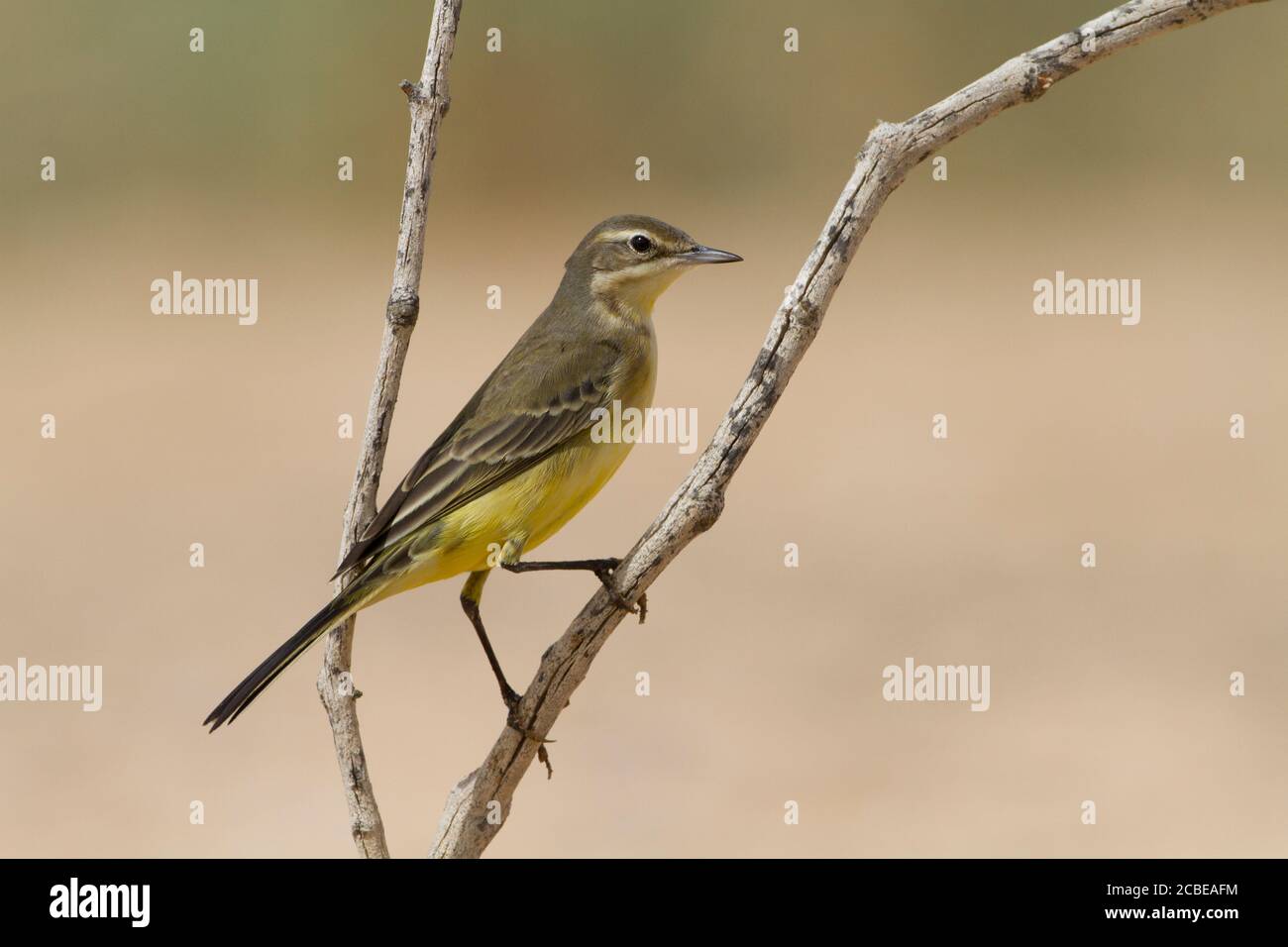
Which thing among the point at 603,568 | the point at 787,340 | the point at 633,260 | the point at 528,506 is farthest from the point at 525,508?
the point at 787,340

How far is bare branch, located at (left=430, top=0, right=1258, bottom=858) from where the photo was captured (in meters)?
3.57

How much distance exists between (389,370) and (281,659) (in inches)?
33.4

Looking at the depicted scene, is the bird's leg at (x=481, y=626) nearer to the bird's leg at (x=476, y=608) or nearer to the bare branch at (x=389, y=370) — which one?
the bird's leg at (x=476, y=608)

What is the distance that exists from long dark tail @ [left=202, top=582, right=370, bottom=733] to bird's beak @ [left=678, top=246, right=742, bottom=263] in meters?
2.11

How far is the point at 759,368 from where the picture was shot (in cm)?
379

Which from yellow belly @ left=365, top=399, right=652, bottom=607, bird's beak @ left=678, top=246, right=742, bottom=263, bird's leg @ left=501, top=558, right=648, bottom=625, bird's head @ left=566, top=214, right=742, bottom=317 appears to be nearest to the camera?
bird's leg @ left=501, top=558, right=648, bottom=625

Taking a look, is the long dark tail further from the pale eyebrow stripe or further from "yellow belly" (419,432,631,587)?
the pale eyebrow stripe

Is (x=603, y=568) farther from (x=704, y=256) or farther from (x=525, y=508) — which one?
(x=704, y=256)

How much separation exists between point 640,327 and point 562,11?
10830mm

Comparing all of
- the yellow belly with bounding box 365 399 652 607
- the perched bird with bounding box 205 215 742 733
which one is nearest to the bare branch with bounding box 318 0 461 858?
the perched bird with bounding box 205 215 742 733

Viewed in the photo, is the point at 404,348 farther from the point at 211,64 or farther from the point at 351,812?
the point at 211,64

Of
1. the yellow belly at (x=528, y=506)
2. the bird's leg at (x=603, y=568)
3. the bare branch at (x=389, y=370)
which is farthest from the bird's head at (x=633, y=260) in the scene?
the bare branch at (x=389, y=370)

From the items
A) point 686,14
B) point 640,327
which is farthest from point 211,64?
point 640,327

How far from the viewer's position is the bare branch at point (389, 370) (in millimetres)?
3803
